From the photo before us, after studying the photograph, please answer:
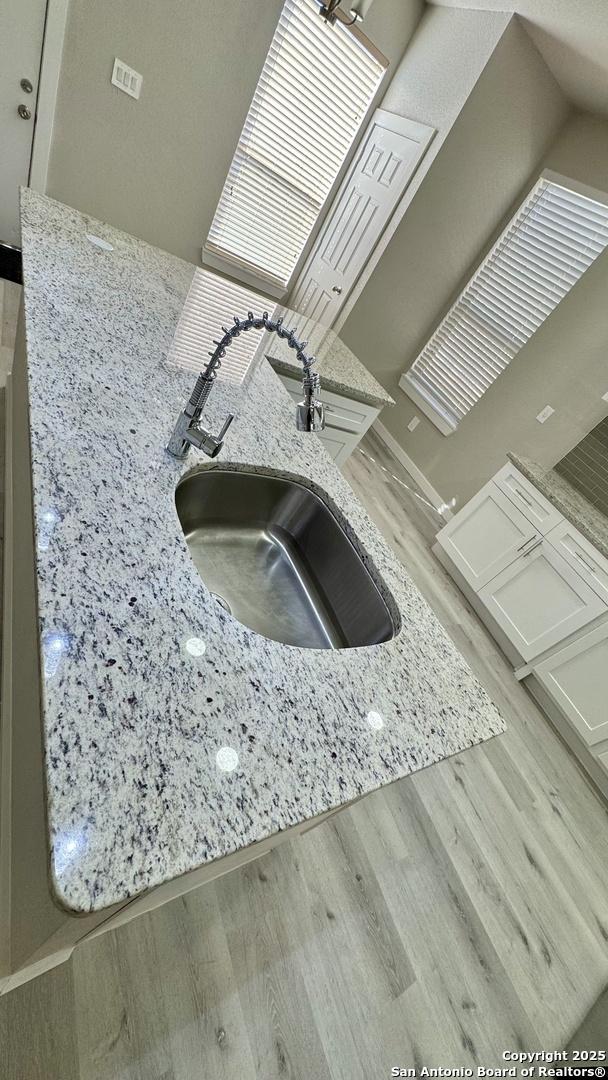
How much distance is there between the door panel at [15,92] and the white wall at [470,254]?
2.49 m

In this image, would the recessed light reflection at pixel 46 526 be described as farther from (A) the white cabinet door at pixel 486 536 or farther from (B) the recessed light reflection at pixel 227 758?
(A) the white cabinet door at pixel 486 536

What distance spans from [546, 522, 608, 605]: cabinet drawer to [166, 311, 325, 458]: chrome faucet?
6.18 ft

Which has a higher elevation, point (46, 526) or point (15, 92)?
point (15, 92)

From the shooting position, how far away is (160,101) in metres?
2.55

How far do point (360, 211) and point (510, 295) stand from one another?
1.27 metres

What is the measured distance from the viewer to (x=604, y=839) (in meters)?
1.90

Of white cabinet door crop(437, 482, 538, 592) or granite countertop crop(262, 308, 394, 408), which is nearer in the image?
granite countertop crop(262, 308, 394, 408)

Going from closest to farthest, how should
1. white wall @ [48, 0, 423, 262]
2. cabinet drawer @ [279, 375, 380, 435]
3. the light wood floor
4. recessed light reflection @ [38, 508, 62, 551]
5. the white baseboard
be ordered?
recessed light reflection @ [38, 508, 62, 551], the light wood floor, cabinet drawer @ [279, 375, 380, 435], white wall @ [48, 0, 423, 262], the white baseboard

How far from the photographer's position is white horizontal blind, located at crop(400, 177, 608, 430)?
2793mm

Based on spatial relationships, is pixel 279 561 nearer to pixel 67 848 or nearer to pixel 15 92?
pixel 67 848

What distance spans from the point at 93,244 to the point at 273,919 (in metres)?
2.23

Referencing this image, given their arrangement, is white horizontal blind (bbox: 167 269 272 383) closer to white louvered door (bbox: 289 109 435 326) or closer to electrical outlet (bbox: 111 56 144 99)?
electrical outlet (bbox: 111 56 144 99)

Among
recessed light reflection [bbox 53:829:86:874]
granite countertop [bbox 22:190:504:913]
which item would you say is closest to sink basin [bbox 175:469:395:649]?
granite countertop [bbox 22:190:504:913]

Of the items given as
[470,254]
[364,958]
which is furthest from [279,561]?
[470,254]
